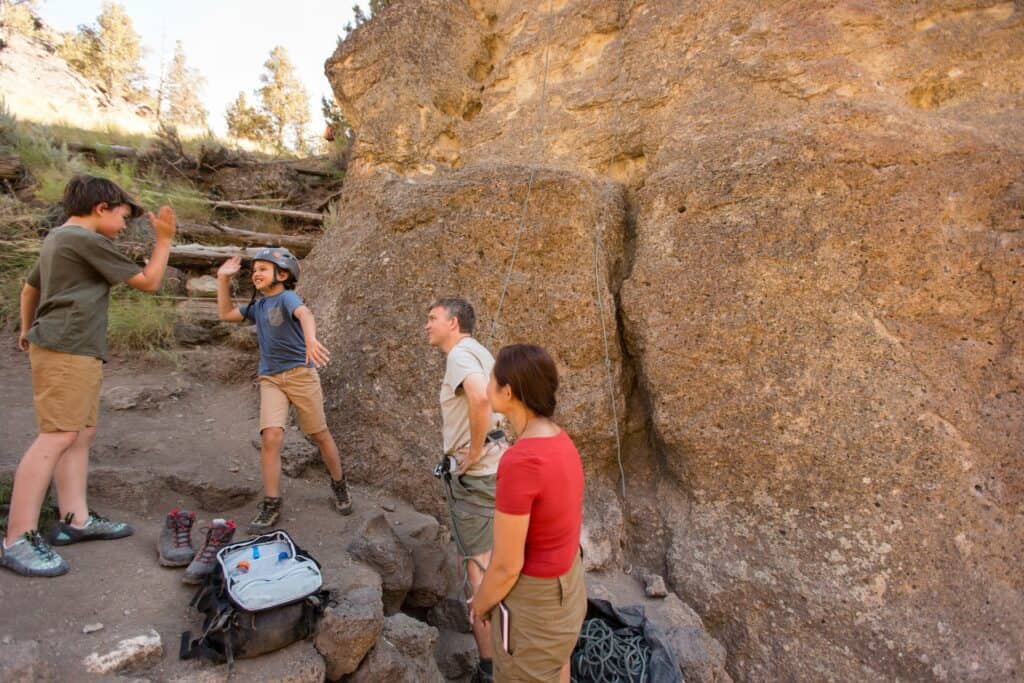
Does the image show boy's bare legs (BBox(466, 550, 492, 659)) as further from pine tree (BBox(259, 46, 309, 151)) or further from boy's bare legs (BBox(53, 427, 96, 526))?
pine tree (BBox(259, 46, 309, 151))

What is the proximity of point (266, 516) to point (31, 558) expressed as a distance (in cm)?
100

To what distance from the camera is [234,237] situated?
700cm

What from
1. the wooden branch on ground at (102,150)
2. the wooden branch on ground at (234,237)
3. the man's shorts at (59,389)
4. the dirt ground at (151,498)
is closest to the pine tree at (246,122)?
the wooden branch on ground at (102,150)

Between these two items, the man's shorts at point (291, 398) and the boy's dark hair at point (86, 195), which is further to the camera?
the man's shorts at point (291, 398)

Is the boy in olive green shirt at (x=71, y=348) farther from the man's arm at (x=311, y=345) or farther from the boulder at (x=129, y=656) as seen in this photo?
the man's arm at (x=311, y=345)

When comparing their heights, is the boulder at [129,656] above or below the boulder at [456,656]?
above

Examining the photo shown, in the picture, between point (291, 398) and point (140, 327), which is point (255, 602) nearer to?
point (291, 398)

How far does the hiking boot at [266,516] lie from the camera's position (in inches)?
118

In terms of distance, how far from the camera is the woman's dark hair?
1.79m

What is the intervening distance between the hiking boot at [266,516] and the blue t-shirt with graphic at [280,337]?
707 millimetres

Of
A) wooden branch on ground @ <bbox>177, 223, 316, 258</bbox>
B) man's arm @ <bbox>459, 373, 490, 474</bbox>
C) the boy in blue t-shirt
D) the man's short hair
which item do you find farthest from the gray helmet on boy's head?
wooden branch on ground @ <bbox>177, 223, 316, 258</bbox>

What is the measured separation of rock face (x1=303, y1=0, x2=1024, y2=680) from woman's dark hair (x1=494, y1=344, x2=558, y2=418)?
6.61 feet

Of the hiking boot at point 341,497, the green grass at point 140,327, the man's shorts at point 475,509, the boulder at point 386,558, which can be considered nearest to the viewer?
the man's shorts at point 475,509

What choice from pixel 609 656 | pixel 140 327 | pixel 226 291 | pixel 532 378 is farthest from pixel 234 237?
pixel 609 656
